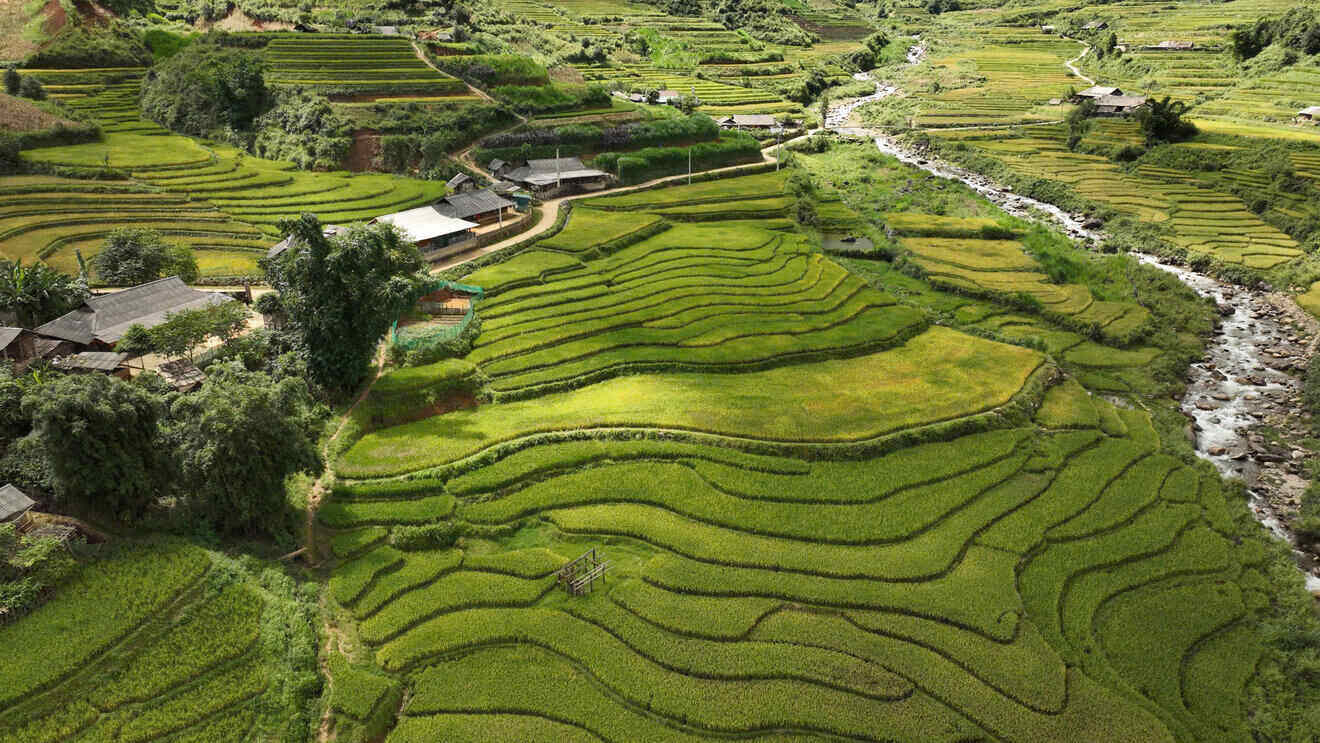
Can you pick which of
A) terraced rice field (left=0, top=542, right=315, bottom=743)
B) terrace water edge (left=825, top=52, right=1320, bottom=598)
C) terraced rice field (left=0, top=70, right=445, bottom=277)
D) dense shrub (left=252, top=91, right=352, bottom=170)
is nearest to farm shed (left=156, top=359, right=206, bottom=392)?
terraced rice field (left=0, top=542, right=315, bottom=743)

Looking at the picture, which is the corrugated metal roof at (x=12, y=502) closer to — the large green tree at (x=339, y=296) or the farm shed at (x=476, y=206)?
the large green tree at (x=339, y=296)

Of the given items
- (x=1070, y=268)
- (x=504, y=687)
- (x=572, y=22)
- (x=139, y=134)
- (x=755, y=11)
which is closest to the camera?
(x=504, y=687)

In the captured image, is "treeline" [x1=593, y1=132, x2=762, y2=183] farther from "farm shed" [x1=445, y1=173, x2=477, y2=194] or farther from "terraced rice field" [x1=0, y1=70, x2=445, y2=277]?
"terraced rice field" [x1=0, y1=70, x2=445, y2=277]

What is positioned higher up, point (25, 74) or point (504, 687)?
point (25, 74)

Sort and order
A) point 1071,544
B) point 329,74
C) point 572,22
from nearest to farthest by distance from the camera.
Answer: point 1071,544 < point 329,74 < point 572,22

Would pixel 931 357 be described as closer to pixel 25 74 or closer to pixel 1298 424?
pixel 1298 424

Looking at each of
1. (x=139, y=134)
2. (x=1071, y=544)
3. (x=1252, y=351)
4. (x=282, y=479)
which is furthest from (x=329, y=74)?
(x=1252, y=351)

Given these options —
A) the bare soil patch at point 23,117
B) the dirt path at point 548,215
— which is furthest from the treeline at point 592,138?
the bare soil patch at point 23,117
